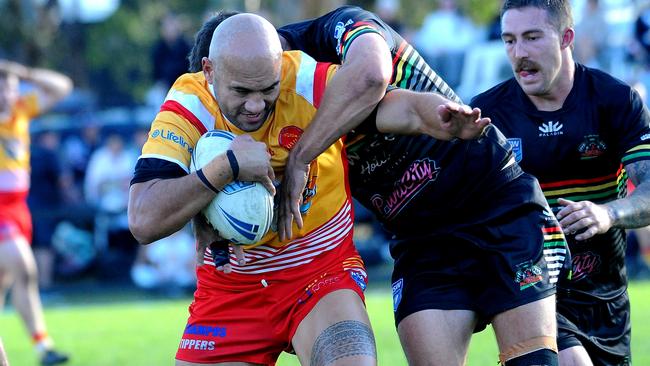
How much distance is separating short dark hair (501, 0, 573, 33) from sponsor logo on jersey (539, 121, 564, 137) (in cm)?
51

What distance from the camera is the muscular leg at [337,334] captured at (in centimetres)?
486

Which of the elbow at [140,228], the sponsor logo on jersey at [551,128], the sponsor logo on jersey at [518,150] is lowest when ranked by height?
the elbow at [140,228]

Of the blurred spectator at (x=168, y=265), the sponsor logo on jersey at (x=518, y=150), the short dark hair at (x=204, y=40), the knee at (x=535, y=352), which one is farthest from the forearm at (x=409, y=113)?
the blurred spectator at (x=168, y=265)

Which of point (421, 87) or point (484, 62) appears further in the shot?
point (484, 62)

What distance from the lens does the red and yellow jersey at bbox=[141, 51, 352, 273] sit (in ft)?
16.1

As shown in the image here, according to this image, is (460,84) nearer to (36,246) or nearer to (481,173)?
(36,246)

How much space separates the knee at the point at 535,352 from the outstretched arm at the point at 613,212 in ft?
1.67

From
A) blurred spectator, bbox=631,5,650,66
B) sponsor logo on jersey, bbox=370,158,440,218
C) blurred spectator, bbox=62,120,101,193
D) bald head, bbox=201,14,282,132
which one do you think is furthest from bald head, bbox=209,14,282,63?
blurred spectator, bbox=62,120,101,193

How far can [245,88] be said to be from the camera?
475 cm

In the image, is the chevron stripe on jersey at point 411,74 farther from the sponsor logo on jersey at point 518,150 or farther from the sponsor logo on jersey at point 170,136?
the sponsor logo on jersey at point 170,136

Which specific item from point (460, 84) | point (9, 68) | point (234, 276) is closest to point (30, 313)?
point (9, 68)

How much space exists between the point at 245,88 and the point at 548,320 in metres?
1.73

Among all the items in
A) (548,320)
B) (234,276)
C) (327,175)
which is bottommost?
(548,320)

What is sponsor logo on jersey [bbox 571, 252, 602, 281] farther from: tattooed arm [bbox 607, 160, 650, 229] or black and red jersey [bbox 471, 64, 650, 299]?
tattooed arm [bbox 607, 160, 650, 229]
